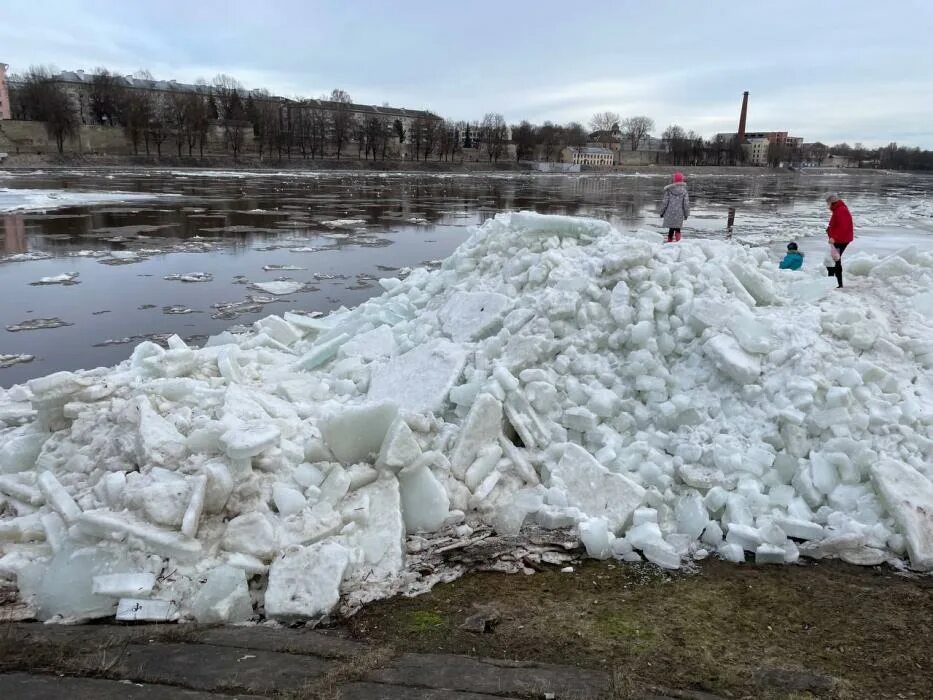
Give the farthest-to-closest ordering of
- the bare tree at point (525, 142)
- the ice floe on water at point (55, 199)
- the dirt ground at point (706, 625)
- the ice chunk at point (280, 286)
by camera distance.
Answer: the bare tree at point (525, 142), the ice floe on water at point (55, 199), the ice chunk at point (280, 286), the dirt ground at point (706, 625)

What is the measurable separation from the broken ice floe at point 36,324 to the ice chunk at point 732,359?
7.79 meters

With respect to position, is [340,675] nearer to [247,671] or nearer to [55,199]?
[247,671]

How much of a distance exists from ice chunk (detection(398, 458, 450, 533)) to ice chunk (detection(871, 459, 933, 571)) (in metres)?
2.59

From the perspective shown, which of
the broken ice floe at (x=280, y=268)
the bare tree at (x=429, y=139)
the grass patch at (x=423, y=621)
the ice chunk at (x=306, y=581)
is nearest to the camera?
the grass patch at (x=423, y=621)

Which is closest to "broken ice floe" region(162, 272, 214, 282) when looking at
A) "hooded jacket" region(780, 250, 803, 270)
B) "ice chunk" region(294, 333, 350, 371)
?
"ice chunk" region(294, 333, 350, 371)

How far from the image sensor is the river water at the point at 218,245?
809cm

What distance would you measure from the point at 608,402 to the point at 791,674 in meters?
2.13

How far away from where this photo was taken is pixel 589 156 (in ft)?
303

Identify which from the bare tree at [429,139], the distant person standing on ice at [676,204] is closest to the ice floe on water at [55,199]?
the distant person standing on ice at [676,204]

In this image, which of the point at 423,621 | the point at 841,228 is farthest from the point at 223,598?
the point at 841,228

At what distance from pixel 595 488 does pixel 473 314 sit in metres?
2.36

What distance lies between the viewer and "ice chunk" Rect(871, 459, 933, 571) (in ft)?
11.1

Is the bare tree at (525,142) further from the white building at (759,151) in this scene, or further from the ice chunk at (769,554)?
the ice chunk at (769,554)

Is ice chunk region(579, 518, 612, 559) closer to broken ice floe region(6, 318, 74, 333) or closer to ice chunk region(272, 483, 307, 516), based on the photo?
ice chunk region(272, 483, 307, 516)
